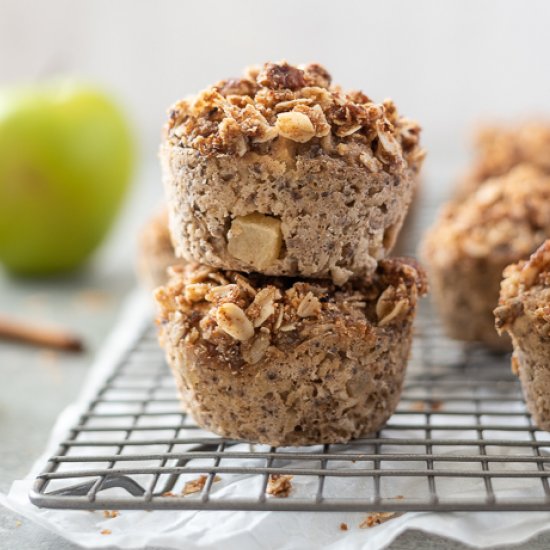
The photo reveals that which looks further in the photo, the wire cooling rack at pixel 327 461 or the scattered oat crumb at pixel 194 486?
the scattered oat crumb at pixel 194 486

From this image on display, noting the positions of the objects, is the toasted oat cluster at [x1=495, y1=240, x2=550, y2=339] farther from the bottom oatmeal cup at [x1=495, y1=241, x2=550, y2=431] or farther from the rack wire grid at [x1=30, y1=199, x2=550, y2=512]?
the rack wire grid at [x1=30, y1=199, x2=550, y2=512]

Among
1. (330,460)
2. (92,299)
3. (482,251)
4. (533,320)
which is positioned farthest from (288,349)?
(92,299)

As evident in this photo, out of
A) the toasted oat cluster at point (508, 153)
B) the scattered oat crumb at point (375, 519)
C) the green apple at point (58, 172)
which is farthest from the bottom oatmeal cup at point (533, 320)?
the green apple at point (58, 172)

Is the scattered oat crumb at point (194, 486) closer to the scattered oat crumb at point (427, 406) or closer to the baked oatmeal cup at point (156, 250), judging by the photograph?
the scattered oat crumb at point (427, 406)

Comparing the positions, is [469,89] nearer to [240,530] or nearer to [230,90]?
[230,90]

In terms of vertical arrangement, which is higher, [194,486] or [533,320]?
[533,320]

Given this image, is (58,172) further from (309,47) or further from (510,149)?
(309,47)

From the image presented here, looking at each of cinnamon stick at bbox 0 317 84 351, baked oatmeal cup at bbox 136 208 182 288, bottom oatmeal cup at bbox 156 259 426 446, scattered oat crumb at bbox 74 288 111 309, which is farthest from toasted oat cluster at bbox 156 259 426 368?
scattered oat crumb at bbox 74 288 111 309

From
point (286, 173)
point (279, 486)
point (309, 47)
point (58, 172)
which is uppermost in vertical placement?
point (286, 173)
